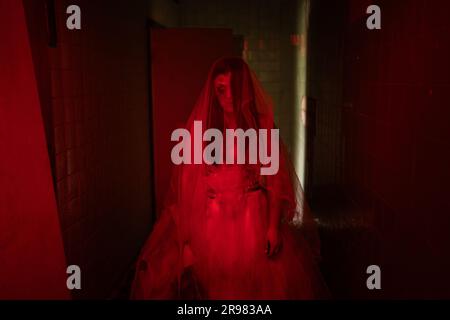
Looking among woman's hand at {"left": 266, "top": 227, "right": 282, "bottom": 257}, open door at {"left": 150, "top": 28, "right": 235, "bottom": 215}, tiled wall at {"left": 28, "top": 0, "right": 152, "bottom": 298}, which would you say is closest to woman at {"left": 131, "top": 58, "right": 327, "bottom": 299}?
woman's hand at {"left": 266, "top": 227, "right": 282, "bottom": 257}

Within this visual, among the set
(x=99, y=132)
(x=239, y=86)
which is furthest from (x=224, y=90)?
(x=99, y=132)

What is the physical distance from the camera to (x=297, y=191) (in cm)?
290

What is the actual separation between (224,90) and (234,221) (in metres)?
0.74

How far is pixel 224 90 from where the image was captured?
283 centimetres

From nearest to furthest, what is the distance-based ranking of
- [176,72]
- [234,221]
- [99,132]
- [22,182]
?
[22,182] → [234,221] → [99,132] → [176,72]

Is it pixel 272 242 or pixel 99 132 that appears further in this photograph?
pixel 99 132

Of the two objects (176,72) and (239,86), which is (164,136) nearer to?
(176,72)

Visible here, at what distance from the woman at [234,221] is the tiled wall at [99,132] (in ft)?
1.58

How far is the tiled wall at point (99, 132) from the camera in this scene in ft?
7.96

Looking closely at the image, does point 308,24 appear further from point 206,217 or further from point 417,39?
point 417,39

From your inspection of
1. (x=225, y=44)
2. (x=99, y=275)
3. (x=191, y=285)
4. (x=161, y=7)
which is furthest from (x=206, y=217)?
(x=161, y=7)

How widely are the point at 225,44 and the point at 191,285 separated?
8.56 feet

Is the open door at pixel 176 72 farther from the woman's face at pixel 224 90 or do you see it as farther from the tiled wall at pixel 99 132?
the woman's face at pixel 224 90

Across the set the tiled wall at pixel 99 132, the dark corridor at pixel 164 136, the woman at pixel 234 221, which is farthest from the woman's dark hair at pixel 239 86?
the tiled wall at pixel 99 132
